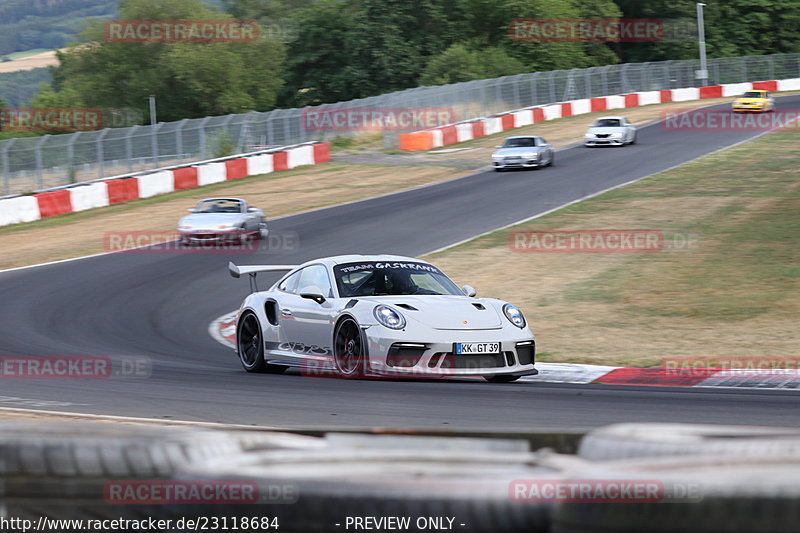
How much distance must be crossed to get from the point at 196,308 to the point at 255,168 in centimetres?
2103

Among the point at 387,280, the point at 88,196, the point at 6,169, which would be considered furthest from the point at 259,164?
the point at 387,280

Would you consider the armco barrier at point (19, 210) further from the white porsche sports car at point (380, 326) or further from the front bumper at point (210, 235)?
the white porsche sports car at point (380, 326)

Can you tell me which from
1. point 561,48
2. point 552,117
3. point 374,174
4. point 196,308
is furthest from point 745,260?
point 561,48

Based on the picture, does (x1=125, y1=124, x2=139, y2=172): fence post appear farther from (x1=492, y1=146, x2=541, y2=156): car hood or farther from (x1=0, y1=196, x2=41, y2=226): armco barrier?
(x1=492, y1=146, x2=541, y2=156): car hood

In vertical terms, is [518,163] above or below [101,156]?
below

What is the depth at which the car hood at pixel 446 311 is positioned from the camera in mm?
10227

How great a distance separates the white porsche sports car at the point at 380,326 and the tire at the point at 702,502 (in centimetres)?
721

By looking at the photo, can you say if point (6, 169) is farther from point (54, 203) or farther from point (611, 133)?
point (611, 133)

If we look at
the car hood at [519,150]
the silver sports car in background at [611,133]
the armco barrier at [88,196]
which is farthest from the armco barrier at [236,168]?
the silver sports car in background at [611,133]

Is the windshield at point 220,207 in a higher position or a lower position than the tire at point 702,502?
lower

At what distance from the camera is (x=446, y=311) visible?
34.2 feet

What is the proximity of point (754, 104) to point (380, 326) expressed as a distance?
45447 mm

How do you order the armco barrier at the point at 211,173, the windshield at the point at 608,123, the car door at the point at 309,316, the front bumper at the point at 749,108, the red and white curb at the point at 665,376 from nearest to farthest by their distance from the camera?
1. the red and white curb at the point at 665,376
2. the car door at the point at 309,316
3. the armco barrier at the point at 211,173
4. the windshield at the point at 608,123
5. the front bumper at the point at 749,108

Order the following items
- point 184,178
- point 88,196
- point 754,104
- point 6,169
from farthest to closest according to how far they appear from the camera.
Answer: point 754,104, point 184,178, point 88,196, point 6,169
